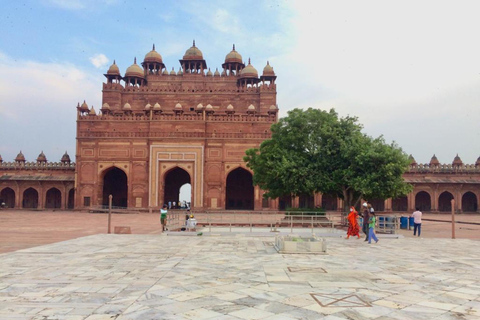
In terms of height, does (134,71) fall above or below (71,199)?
above

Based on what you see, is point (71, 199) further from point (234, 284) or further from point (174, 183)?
point (234, 284)

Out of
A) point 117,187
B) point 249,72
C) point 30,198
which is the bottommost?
point 30,198

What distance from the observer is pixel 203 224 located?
67.5 feet

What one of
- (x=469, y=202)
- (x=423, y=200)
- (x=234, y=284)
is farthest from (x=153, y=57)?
(x=234, y=284)

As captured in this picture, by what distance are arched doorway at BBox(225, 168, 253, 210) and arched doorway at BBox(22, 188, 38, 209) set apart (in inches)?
835

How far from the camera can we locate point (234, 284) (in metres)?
6.76

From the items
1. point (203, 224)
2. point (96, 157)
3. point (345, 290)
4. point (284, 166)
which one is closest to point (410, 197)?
point (284, 166)

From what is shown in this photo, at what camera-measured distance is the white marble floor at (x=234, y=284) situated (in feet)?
17.1

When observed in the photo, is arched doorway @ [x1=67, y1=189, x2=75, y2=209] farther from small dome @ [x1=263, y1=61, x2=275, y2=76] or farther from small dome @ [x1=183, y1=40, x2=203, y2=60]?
small dome @ [x1=263, y1=61, x2=275, y2=76]

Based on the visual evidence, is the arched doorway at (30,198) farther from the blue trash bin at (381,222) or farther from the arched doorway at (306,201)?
the blue trash bin at (381,222)

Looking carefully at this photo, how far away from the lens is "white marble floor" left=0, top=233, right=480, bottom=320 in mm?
5199

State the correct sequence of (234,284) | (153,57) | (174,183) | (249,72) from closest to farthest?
(234,284) → (174,183) → (249,72) → (153,57)

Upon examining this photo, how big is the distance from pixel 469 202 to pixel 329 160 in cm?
2952

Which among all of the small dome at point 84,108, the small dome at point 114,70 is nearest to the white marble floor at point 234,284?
the small dome at point 84,108
